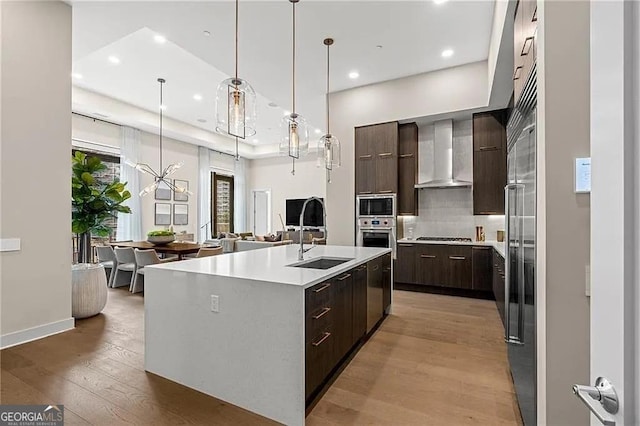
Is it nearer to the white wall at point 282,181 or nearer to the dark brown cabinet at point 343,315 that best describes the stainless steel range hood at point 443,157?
the dark brown cabinet at point 343,315

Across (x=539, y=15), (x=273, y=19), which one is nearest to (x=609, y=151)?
(x=539, y=15)

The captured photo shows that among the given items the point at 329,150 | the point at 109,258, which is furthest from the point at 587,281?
the point at 109,258

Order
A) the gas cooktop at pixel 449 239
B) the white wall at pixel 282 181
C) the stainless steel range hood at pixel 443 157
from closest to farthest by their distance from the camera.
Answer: the gas cooktop at pixel 449 239 → the stainless steel range hood at pixel 443 157 → the white wall at pixel 282 181

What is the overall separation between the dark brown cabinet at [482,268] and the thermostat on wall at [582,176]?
3.59 metres

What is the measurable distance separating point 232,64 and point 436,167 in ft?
12.1

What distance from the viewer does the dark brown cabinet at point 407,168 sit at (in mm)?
5355

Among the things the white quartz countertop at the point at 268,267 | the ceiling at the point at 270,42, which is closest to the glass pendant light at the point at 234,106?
the white quartz countertop at the point at 268,267

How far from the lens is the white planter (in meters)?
3.79

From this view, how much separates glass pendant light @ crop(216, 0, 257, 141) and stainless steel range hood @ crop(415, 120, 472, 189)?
11.4 ft

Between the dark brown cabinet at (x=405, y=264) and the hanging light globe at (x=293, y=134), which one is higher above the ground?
the hanging light globe at (x=293, y=134)

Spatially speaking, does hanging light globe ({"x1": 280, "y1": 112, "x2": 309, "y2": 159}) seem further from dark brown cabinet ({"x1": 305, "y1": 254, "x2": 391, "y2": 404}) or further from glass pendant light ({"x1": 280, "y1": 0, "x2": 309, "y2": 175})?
dark brown cabinet ({"x1": 305, "y1": 254, "x2": 391, "y2": 404})

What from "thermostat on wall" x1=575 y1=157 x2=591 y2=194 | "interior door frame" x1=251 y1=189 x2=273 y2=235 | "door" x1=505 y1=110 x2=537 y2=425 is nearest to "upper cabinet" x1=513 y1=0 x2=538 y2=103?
"door" x1=505 y1=110 x2=537 y2=425

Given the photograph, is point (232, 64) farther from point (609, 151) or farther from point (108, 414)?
point (609, 151)

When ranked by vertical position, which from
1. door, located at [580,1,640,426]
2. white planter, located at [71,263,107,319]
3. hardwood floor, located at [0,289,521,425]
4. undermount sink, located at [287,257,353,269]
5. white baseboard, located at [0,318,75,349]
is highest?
door, located at [580,1,640,426]
